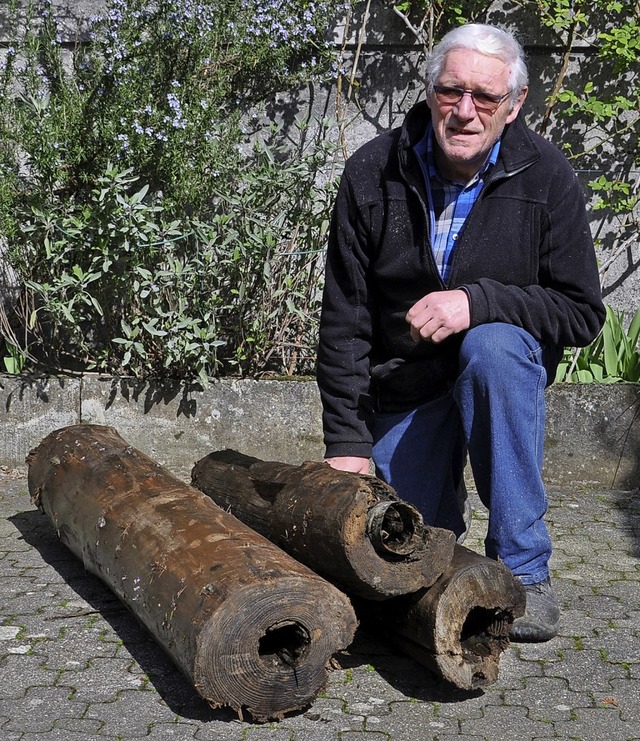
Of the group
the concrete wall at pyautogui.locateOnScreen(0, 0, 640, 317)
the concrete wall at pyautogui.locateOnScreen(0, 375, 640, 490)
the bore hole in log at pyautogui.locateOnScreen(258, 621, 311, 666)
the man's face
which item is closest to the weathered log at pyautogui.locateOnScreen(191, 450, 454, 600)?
the bore hole in log at pyautogui.locateOnScreen(258, 621, 311, 666)

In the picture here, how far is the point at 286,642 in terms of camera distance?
2953mm

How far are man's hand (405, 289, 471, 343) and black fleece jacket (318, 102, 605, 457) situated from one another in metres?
0.04

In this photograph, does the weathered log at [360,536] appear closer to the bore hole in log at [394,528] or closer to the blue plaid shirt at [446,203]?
the bore hole in log at [394,528]

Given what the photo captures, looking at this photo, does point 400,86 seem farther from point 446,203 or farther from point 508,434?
point 508,434

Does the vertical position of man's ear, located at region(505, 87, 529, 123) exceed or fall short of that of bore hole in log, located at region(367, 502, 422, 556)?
it exceeds it

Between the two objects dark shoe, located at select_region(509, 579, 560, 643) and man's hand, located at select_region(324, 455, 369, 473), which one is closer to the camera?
dark shoe, located at select_region(509, 579, 560, 643)

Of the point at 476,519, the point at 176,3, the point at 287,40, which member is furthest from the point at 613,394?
the point at 176,3

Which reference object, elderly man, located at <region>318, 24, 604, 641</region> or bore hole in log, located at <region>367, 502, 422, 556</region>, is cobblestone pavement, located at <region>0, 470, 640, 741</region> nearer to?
elderly man, located at <region>318, 24, 604, 641</region>

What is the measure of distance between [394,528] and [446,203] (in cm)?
121

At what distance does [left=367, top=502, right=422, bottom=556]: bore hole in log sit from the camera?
300 cm

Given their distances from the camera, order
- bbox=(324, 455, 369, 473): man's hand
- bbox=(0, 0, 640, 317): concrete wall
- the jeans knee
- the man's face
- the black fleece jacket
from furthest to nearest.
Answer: bbox=(0, 0, 640, 317): concrete wall → bbox=(324, 455, 369, 473): man's hand → the black fleece jacket → the man's face → the jeans knee

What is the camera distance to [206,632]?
2.74 m

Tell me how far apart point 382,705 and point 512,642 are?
647 millimetres

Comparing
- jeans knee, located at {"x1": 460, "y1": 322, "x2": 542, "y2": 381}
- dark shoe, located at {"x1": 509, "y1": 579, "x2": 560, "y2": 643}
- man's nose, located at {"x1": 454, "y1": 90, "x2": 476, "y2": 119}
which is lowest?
dark shoe, located at {"x1": 509, "y1": 579, "x2": 560, "y2": 643}
